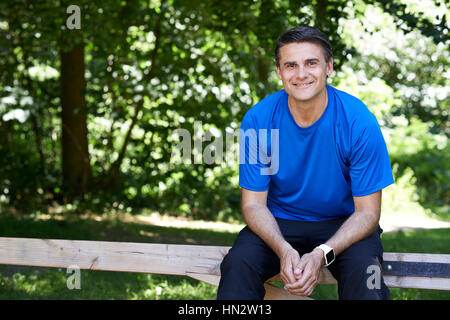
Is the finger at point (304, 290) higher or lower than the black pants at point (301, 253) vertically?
lower

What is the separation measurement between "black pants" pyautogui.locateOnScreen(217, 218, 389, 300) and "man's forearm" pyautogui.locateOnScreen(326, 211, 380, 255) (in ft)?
0.10

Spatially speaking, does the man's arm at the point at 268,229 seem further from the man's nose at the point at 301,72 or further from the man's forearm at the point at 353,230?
the man's nose at the point at 301,72

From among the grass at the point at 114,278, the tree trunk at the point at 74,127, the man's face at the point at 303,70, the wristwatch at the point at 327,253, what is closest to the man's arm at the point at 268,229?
the wristwatch at the point at 327,253

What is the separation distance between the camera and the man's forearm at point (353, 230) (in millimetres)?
2436

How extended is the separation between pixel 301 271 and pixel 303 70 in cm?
95

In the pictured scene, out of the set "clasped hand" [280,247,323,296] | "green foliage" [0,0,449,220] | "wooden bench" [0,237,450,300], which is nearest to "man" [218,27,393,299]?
"clasped hand" [280,247,323,296]

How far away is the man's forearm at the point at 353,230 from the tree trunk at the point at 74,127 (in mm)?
5875

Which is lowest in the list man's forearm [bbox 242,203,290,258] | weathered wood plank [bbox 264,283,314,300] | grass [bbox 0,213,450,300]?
grass [bbox 0,213,450,300]

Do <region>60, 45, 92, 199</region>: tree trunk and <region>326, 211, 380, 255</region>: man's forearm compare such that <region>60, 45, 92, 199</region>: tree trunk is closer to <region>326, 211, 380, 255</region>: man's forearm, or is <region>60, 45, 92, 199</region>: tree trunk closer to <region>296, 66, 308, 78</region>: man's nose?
<region>296, 66, 308, 78</region>: man's nose

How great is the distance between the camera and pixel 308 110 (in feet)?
8.78

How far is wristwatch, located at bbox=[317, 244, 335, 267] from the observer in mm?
2411

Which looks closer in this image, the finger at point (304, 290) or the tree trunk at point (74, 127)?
the finger at point (304, 290)

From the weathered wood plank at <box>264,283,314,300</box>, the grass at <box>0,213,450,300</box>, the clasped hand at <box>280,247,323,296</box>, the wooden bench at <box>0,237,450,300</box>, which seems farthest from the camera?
the grass at <box>0,213,450,300</box>

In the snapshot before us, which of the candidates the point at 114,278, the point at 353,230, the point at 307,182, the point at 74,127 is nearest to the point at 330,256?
the point at 353,230
